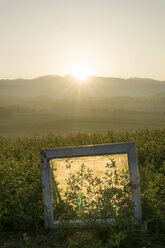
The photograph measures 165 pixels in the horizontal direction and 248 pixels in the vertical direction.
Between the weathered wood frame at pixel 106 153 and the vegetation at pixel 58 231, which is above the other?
the weathered wood frame at pixel 106 153

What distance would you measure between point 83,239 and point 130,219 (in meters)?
0.62

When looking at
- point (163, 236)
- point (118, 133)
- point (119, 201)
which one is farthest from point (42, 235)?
point (118, 133)

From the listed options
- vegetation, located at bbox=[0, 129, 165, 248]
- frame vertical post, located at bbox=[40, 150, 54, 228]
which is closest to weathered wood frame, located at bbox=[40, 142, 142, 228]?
frame vertical post, located at bbox=[40, 150, 54, 228]

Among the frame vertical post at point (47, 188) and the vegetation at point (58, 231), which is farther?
the frame vertical post at point (47, 188)

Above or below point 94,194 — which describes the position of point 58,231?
below

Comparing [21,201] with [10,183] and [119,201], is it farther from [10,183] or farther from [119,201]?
[119,201]

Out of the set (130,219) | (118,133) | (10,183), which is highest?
(118,133)

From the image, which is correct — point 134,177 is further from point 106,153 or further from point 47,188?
point 47,188

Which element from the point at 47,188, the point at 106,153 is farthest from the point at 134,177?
the point at 47,188

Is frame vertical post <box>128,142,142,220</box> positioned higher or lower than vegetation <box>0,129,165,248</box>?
higher

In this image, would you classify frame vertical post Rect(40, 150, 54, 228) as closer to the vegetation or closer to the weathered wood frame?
the weathered wood frame

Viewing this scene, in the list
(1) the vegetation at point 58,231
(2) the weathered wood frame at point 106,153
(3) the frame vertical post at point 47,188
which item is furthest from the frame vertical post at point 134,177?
(3) the frame vertical post at point 47,188

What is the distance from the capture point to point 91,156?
4137 millimetres

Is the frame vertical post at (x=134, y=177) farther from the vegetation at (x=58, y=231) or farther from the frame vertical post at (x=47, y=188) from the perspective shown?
the frame vertical post at (x=47, y=188)
